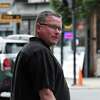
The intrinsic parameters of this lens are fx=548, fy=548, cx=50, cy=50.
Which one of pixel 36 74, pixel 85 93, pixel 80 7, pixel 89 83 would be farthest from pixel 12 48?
pixel 36 74

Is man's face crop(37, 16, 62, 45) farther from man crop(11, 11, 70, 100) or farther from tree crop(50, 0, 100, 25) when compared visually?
tree crop(50, 0, 100, 25)

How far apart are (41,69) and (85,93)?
44.7 feet

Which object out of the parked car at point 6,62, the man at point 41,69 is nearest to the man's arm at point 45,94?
the man at point 41,69

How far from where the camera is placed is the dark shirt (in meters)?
4.32

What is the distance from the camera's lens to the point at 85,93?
58.5 feet

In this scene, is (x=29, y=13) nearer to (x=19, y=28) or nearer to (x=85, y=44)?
(x=19, y=28)

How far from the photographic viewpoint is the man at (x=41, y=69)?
170 inches

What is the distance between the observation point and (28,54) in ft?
14.4

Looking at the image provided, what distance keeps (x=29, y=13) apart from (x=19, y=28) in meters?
1.27

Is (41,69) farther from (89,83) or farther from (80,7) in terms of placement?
(80,7)

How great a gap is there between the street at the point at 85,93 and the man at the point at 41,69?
11609mm

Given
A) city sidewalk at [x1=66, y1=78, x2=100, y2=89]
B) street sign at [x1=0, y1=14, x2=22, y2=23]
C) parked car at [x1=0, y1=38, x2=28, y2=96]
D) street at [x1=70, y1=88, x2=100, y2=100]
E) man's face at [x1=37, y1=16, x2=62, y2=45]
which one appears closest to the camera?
man's face at [x1=37, y1=16, x2=62, y2=45]

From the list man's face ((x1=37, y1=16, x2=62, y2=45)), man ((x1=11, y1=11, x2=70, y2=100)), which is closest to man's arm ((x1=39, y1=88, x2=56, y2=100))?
man ((x1=11, y1=11, x2=70, y2=100))

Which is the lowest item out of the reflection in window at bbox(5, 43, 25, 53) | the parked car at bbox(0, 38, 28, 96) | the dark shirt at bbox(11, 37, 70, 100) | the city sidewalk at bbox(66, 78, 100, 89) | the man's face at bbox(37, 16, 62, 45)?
the city sidewalk at bbox(66, 78, 100, 89)
